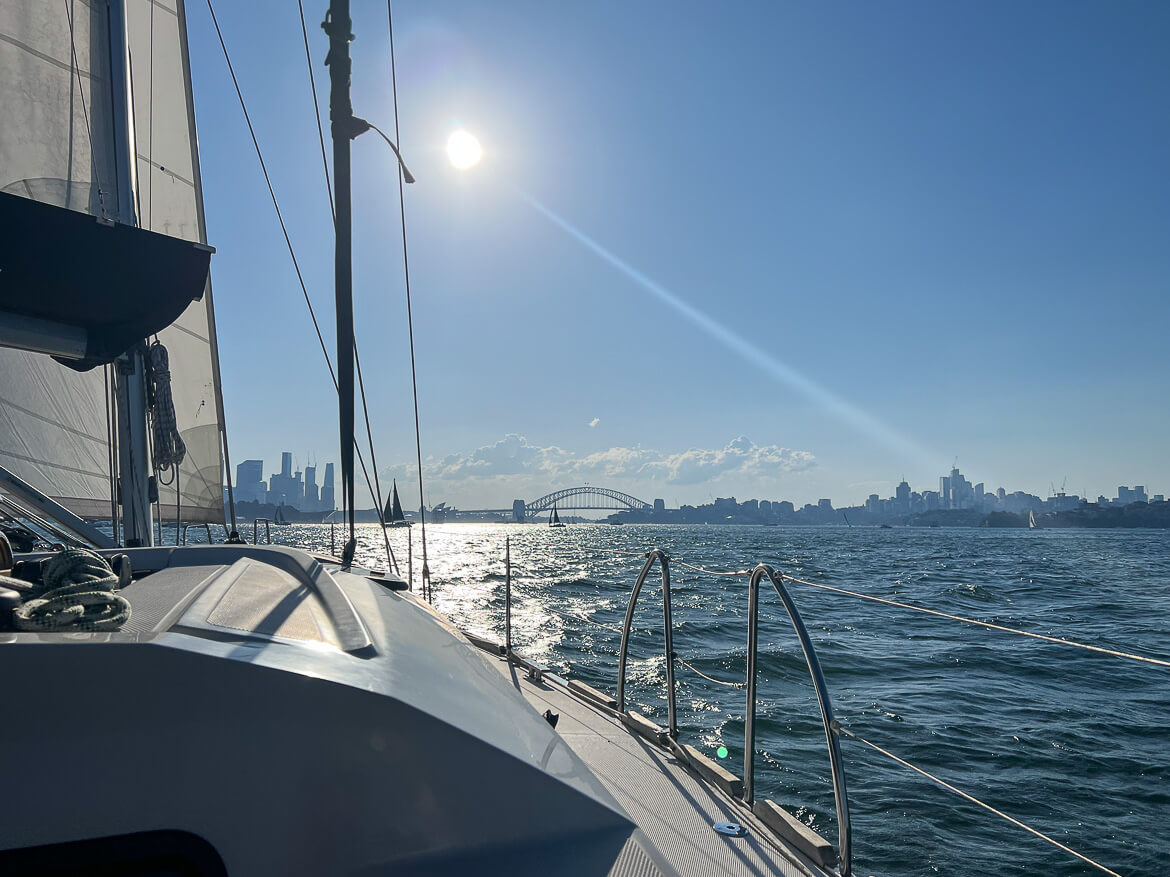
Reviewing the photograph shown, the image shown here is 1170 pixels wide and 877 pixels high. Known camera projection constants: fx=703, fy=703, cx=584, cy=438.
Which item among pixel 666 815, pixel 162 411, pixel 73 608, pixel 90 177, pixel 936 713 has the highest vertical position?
pixel 90 177

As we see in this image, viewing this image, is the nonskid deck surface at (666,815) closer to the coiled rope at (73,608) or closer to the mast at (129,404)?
the coiled rope at (73,608)

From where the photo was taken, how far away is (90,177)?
471 centimetres

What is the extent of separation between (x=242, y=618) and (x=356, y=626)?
0.26 metres

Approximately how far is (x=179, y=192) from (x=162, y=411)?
332cm

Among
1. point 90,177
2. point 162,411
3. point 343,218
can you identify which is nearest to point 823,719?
point 343,218

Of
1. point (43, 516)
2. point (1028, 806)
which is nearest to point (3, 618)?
point (43, 516)

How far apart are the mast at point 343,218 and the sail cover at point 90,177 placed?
1557mm

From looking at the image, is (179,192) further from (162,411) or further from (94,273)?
(94,273)

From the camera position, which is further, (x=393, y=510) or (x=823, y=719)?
(x=393, y=510)

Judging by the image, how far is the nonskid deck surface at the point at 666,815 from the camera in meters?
1.86

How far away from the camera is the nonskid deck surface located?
1.86m

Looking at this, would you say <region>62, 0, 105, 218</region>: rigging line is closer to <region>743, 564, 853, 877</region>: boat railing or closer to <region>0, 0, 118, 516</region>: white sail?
<region>0, 0, 118, 516</region>: white sail

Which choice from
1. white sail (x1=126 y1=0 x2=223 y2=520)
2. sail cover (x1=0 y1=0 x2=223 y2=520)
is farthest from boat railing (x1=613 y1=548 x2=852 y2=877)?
white sail (x1=126 y1=0 x2=223 y2=520)

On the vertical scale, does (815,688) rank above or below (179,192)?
below
